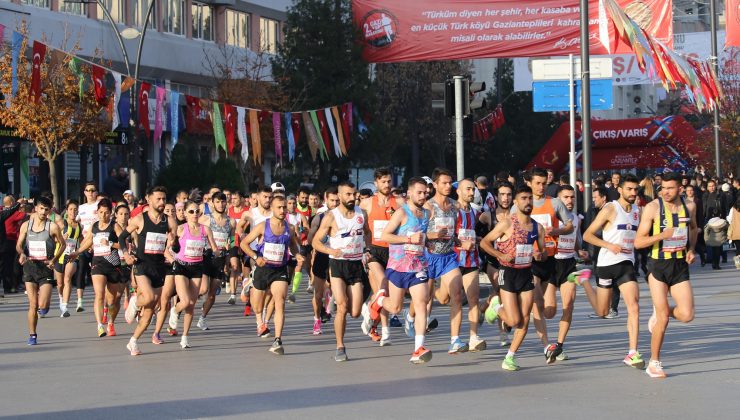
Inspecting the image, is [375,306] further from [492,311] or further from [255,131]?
[255,131]

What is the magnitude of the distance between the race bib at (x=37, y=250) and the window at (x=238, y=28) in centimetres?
3041

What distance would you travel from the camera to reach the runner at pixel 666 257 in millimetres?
10758

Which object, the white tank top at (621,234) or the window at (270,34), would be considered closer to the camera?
the white tank top at (621,234)

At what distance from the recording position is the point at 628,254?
11.6m

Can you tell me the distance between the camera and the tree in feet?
94.3

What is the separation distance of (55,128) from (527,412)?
2255 cm

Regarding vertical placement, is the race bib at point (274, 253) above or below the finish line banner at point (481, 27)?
below

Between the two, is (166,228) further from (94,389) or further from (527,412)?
(527,412)

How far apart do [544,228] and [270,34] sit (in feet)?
121

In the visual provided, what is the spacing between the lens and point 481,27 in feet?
98.3

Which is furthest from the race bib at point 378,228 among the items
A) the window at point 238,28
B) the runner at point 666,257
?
the window at point 238,28

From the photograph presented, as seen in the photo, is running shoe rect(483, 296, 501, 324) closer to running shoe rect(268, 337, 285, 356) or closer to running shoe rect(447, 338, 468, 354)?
running shoe rect(447, 338, 468, 354)

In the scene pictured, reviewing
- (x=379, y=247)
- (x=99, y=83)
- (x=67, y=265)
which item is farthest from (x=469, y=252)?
(x=99, y=83)

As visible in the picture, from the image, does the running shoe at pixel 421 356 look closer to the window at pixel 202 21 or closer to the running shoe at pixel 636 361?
the running shoe at pixel 636 361
